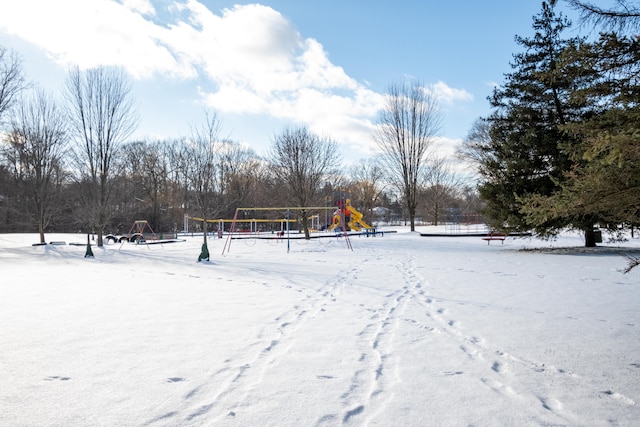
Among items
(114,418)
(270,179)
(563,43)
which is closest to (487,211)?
(563,43)

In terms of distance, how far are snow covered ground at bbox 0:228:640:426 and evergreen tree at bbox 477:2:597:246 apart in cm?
779

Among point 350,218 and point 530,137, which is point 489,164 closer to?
point 530,137

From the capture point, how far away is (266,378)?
129 inches

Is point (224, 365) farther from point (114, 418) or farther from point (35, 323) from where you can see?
point (35, 323)

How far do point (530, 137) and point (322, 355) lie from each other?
14360 mm

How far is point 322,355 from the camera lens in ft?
12.6

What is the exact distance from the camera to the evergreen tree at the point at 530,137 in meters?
14.9

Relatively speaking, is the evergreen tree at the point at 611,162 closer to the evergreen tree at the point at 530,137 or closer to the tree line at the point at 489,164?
the tree line at the point at 489,164

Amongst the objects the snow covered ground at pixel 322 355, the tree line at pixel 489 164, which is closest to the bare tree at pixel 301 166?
the tree line at pixel 489 164

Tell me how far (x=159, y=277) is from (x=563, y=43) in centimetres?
1724

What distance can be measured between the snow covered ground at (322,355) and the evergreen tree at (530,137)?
7.79 m

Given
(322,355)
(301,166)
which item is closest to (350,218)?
(301,166)

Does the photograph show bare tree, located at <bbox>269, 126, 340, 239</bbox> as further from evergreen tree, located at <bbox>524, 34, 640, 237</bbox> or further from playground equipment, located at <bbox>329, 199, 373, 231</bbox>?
evergreen tree, located at <bbox>524, 34, 640, 237</bbox>

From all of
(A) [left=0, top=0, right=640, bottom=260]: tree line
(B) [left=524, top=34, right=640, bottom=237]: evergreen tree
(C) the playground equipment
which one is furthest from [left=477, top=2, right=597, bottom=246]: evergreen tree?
(C) the playground equipment
